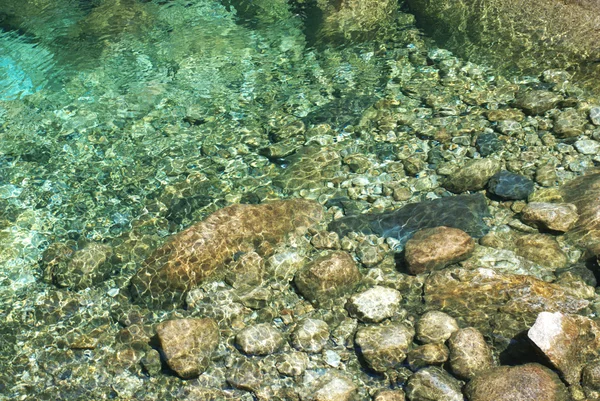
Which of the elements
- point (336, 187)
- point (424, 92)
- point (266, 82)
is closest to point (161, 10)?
point (266, 82)

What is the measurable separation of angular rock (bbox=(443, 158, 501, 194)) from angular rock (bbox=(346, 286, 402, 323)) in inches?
67.0

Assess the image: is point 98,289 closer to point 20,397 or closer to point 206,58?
point 20,397

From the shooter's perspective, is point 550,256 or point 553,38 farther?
point 553,38

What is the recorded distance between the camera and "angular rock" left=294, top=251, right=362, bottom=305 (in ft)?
17.5

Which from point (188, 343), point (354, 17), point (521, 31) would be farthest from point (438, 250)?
point (354, 17)

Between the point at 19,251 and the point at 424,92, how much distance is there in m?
5.38

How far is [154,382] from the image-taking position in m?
4.77

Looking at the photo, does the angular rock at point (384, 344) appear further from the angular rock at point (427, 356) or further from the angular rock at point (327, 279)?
the angular rock at point (327, 279)

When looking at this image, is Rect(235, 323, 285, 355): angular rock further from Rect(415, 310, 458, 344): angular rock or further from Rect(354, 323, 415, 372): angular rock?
Rect(415, 310, 458, 344): angular rock

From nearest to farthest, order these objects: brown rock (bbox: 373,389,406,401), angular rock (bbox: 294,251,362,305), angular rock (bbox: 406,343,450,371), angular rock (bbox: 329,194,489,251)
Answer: brown rock (bbox: 373,389,406,401), angular rock (bbox: 406,343,450,371), angular rock (bbox: 294,251,362,305), angular rock (bbox: 329,194,489,251)

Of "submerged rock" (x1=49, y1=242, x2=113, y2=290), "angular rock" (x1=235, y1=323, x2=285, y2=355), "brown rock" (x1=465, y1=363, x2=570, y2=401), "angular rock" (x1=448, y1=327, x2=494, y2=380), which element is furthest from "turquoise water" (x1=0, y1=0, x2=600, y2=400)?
"brown rock" (x1=465, y1=363, x2=570, y2=401)

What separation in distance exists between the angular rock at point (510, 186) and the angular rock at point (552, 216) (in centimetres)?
32

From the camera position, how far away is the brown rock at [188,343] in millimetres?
4738

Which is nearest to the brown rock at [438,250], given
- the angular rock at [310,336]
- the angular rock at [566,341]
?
the angular rock at [310,336]
